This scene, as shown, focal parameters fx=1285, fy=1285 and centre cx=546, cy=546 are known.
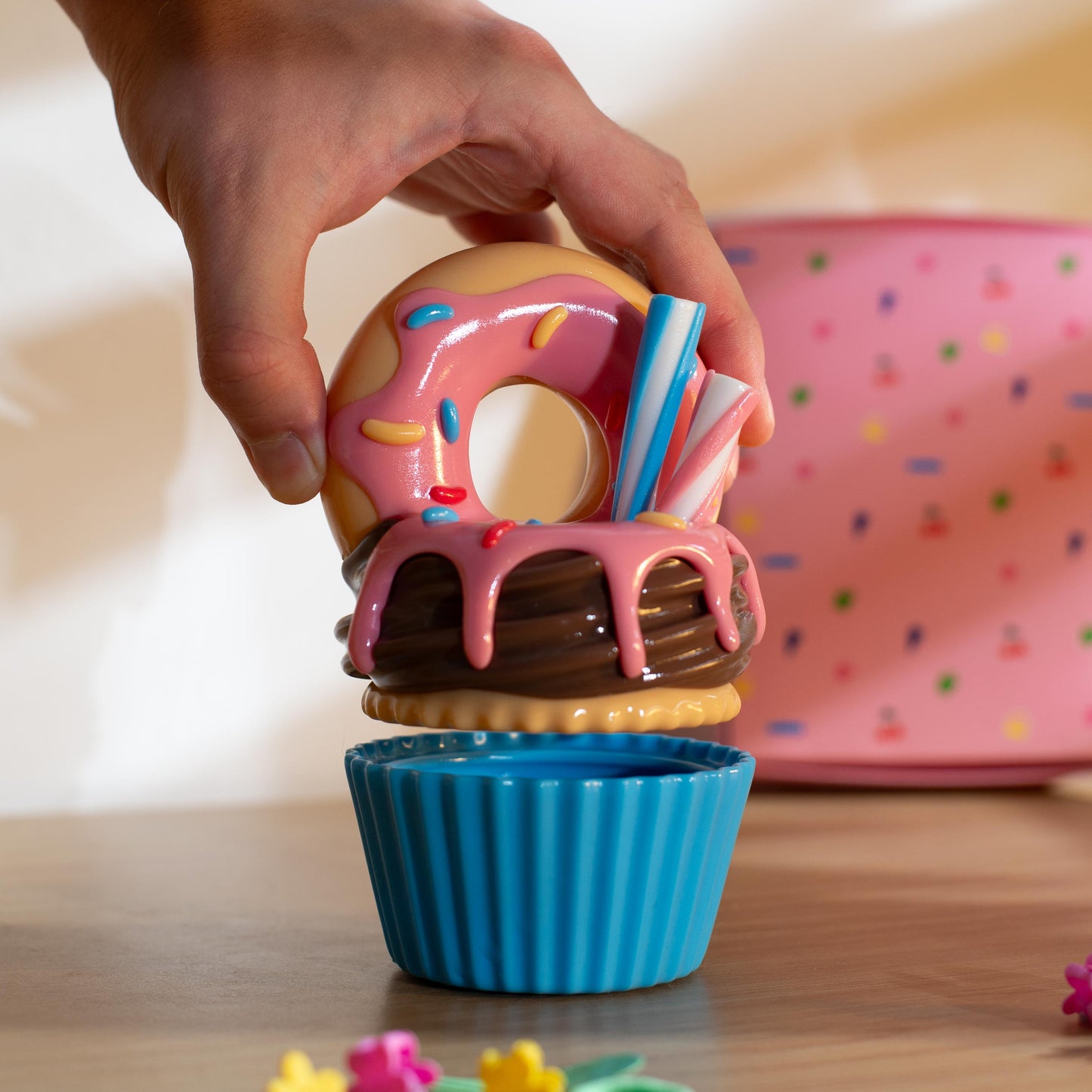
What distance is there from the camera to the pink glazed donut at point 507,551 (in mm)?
660

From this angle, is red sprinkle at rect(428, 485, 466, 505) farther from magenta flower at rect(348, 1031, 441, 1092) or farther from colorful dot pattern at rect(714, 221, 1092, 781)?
colorful dot pattern at rect(714, 221, 1092, 781)

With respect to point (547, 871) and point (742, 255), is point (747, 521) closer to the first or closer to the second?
point (742, 255)

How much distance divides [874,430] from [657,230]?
24.8 inches

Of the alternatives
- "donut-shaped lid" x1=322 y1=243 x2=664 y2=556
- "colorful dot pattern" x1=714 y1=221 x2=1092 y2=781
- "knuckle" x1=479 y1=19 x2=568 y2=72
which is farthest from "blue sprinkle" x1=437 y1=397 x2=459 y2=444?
"colorful dot pattern" x1=714 y1=221 x2=1092 y2=781

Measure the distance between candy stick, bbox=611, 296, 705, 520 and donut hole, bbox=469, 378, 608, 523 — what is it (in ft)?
3.02

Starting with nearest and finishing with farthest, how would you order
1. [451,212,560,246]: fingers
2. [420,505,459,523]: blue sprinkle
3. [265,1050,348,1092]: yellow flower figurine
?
[265,1050,348,1092]: yellow flower figurine < [420,505,459,523]: blue sprinkle < [451,212,560,246]: fingers

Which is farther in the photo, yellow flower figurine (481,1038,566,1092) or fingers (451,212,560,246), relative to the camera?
fingers (451,212,560,246)

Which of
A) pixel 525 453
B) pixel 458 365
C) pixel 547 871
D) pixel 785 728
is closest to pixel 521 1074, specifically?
pixel 547 871

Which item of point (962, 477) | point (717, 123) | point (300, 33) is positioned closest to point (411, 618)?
point (300, 33)

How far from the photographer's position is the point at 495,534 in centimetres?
67

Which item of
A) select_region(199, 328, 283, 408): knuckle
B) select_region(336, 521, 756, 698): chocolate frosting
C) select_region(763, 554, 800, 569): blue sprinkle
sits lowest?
select_region(763, 554, 800, 569): blue sprinkle

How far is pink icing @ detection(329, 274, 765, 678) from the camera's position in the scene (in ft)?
2.18

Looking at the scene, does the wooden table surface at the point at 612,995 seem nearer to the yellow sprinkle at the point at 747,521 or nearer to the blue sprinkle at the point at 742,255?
the yellow sprinkle at the point at 747,521

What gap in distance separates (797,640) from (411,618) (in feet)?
2.89
